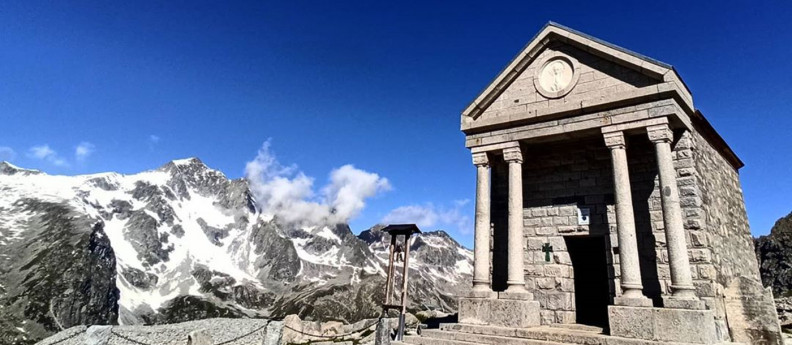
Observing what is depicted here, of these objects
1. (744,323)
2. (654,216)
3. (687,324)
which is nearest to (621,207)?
(654,216)

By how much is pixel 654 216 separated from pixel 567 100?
11.9 ft

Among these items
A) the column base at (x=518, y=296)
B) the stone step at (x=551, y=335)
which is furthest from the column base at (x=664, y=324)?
the column base at (x=518, y=296)

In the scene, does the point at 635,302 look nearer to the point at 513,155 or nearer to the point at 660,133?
the point at 660,133

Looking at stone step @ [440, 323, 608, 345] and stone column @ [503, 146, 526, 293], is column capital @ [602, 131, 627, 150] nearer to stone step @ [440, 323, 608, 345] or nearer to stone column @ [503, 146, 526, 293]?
stone column @ [503, 146, 526, 293]

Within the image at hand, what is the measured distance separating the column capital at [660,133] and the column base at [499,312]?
191 inches

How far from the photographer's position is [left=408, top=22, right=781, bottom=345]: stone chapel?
389 inches

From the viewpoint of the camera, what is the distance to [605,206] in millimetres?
12141

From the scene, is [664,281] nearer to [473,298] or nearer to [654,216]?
[654,216]

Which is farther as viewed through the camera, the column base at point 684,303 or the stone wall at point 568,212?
the stone wall at point 568,212

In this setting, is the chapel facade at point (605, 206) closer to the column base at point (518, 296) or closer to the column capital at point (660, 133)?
the column capital at point (660, 133)

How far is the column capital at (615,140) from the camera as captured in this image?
430 inches

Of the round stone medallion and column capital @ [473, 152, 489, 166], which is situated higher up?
the round stone medallion

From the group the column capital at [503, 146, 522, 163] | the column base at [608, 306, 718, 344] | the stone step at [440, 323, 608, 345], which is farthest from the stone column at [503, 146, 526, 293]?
the column base at [608, 306, 718, 344]

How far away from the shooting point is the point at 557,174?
43.2ft
